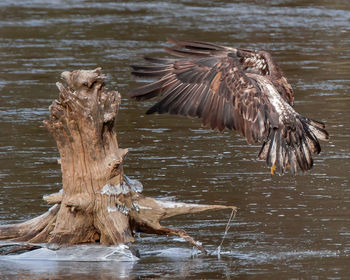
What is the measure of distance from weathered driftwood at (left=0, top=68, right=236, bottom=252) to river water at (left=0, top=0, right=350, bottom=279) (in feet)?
0.94

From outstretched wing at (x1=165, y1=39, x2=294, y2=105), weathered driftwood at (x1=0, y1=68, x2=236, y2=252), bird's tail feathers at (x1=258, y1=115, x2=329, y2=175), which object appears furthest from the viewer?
outstretched wing at (x1=165, y1=39, x2=294, y2=105)

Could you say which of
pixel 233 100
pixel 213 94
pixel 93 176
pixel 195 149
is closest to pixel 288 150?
pixel 233 100

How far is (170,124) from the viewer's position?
12.2 meters

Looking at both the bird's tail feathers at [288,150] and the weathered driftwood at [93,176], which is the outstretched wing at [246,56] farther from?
the weathered driftwood at [93,176]

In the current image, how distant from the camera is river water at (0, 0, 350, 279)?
7234 millimetres

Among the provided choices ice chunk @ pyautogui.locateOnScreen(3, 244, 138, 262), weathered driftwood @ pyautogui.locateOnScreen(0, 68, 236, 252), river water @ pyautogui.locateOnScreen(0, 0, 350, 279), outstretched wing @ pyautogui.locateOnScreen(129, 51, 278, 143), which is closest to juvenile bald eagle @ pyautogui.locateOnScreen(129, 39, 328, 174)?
outstretched wing @ pyautogui.locateOnScreen(129, 51, 278, 143)

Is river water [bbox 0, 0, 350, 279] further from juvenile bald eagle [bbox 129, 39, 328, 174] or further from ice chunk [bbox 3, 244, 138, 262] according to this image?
juvenile bald eagle [bbox 129, 39, 328, 174]

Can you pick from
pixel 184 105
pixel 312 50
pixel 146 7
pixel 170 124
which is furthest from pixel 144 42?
pixel 184 105

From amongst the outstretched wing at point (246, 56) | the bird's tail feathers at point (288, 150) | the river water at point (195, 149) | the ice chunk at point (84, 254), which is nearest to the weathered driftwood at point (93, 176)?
the ice chunk at point (84, 254)

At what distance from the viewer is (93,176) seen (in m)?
7.27

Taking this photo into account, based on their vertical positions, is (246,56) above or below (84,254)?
above

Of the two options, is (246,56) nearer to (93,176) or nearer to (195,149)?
(93,176)

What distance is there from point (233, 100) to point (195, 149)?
2.80 meters

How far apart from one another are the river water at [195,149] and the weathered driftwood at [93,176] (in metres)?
0.29
